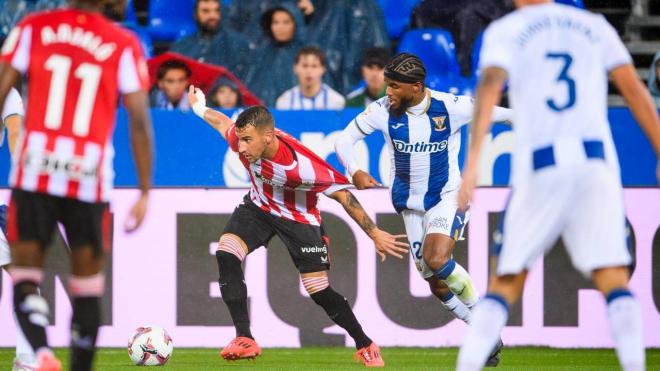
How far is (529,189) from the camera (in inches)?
195

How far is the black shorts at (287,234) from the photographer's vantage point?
8.63m

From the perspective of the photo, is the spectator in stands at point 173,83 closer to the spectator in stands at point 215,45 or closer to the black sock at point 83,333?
the spectator in stands at point 215,45

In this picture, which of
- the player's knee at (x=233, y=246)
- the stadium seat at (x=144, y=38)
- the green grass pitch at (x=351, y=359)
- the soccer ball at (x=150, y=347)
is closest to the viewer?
the soccer ball at (x=150, y=347)

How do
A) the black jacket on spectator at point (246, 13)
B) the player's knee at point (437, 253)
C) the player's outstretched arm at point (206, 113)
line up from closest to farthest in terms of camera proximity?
the player's knee at point (437, 253)
the player's outstretched arm at point (206, 113)
the black jacket on spectator at point (246, 13)

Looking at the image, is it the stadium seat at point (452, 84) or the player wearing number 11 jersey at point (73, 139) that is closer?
the player wearing number 11 jersey at point (73, 139)

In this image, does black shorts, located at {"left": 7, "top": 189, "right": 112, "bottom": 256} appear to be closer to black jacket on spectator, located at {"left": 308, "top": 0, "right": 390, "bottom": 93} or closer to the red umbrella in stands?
the red umbrella in stands

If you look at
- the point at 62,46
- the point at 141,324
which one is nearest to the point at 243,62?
the point at 141,324

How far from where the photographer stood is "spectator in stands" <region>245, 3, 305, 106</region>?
1233 cm

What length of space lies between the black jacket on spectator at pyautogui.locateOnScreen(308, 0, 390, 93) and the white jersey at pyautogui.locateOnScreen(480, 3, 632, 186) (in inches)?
294

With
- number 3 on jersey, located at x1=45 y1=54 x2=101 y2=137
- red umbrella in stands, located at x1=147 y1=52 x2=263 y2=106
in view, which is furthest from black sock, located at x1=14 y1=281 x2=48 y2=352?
red umbrella in stands, located at x1=147 y1=52 x2=263 y2=106

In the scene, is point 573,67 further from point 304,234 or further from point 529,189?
point 304,234

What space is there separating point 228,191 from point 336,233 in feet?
3.07

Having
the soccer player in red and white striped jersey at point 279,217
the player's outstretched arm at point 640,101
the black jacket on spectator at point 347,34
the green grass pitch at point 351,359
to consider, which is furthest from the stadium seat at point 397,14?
the player's outstretched arm at point 640,101

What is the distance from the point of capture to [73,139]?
505 centimetres
